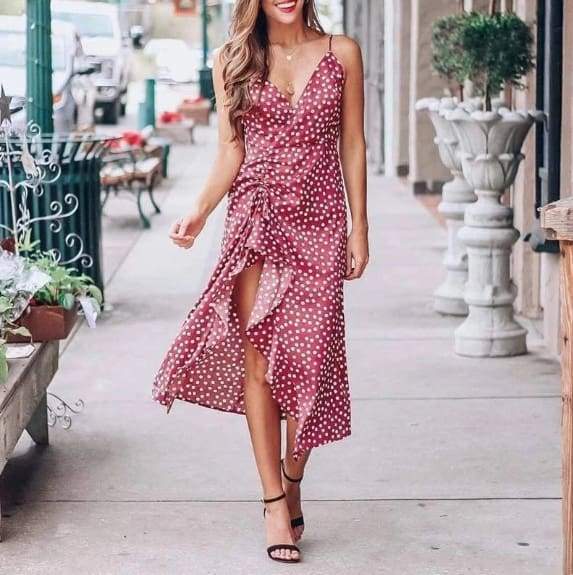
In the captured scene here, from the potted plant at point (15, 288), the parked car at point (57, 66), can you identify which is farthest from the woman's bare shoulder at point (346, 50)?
the parked car at point (57, 66)

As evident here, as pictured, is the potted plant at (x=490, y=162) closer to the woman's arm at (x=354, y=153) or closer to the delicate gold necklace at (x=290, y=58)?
the woman's arm at (x=354, y=153)

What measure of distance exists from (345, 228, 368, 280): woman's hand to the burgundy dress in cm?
6

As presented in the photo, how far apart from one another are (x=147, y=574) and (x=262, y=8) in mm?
1770

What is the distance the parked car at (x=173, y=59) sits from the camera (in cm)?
4966

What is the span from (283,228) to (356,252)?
0.85ft

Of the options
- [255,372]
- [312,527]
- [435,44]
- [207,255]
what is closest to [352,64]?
[255,372]

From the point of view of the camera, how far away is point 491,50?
715cm

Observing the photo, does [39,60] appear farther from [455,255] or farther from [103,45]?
[103,45]

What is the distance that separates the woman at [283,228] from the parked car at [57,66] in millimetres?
9827

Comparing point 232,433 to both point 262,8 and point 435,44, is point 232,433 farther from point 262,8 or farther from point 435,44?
point 435,44

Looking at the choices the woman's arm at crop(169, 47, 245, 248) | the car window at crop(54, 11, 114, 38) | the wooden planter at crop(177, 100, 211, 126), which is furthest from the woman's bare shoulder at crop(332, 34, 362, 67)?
the car window at crop(54, 11, 114, 38)

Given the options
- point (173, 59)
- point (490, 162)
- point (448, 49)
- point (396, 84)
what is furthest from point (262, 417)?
point (173, 59)

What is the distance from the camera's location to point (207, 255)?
1112 cm

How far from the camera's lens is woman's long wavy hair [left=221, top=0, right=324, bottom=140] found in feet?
14.2
